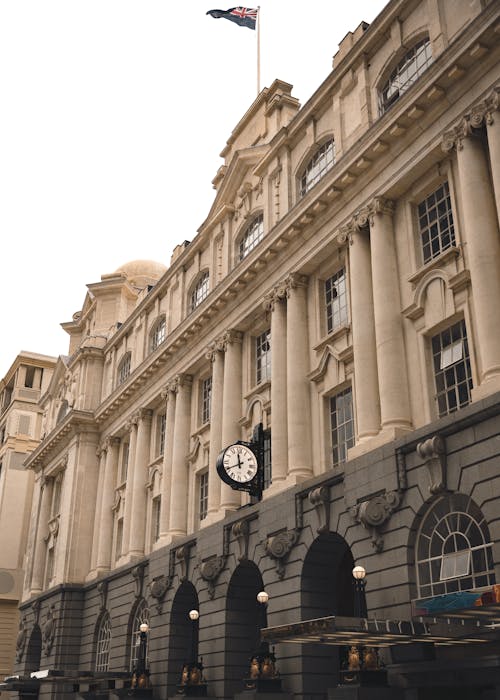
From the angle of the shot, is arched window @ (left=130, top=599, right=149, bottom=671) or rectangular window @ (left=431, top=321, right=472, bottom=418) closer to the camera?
rectangular window @ (left=431, top=321, right=472, bottom=418)

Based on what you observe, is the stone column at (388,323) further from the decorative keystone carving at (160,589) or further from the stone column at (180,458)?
the decorative keystone carving at (160,589)

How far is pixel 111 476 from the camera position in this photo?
4456 centimetres

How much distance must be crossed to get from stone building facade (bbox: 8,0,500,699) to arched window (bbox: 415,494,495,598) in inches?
2.2

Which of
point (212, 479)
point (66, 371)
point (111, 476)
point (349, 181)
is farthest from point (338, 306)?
point (66, 371)

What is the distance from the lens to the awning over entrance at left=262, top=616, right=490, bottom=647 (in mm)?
16703

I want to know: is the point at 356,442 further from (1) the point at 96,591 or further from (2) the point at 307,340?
(1) the point at 96,591

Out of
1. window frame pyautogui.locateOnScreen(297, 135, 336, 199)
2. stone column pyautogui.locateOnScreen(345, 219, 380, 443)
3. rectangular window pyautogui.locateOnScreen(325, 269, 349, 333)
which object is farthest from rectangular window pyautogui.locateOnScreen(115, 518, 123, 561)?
stone column pyautogui.locateOnScreen(345, 219, 380, 443)

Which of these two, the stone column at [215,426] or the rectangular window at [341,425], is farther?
the stone column at [215,426]

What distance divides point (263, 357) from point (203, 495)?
6.88 m

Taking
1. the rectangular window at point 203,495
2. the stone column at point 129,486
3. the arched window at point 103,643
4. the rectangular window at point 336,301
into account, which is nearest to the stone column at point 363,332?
the rectangular window at point 336,301

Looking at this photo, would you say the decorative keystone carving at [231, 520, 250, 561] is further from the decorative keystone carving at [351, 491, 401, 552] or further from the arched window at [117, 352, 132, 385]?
the arched window at [117, 352, 132, 385]

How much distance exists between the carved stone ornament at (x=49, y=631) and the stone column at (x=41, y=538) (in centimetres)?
468

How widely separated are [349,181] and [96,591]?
26.1 metres

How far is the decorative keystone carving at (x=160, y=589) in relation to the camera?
32.8 metres
